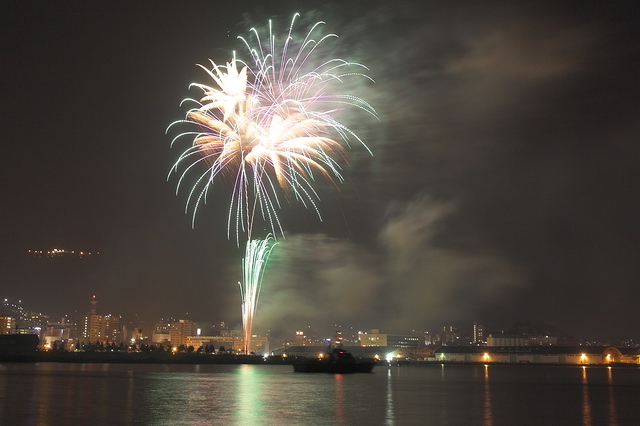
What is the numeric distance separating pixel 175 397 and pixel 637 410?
63.2ft

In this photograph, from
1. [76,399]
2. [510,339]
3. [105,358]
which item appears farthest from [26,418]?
[510,339]

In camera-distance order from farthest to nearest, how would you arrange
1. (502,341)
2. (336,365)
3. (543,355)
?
(502,341) → (543,355) → (336,365)

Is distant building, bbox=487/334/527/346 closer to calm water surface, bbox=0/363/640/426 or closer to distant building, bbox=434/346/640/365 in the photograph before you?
distant building, bbox=434/346/640/365

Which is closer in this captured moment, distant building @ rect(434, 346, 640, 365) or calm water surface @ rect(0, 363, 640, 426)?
calm water surface @ rect(0, 363, 640, 426)

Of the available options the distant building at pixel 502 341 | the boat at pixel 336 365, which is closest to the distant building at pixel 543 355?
the distant building at pixel 502 341

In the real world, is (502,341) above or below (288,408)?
below

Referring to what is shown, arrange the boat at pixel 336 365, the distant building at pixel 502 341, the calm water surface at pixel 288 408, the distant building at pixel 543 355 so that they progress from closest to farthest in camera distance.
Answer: the calm water surface at pixel 288 408 < the boat at pixel 336 365 < the distant building at pixel 543 355 < the distant building at pixel 502 341

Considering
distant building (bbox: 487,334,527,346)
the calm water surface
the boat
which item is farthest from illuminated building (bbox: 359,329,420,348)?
the calm water surface

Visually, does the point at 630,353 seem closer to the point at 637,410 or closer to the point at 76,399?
the point at 637,410

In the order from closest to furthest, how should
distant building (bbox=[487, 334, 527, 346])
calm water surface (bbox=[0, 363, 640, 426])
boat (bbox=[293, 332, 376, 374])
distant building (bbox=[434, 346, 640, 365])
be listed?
calm water surface (bbox=[0, 363, 640, 426]) < boat (bbox=[293, 332, 376, 374]) < distant building (bbox=[434, 346, 640, 365]) < distant building (bbox=[487, 334, 527, 346])

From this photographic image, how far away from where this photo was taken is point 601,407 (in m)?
27.4

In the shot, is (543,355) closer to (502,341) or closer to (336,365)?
(502,341)

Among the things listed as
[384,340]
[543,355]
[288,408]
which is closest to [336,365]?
[288,408]

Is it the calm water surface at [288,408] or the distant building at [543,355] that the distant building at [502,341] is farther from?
the calm water surface at [288,408]
